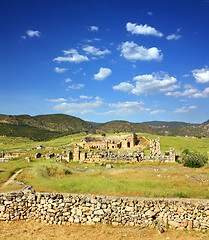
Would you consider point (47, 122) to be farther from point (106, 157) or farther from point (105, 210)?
point (105, 210)

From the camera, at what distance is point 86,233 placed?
8016mm

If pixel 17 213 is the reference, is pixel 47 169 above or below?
above

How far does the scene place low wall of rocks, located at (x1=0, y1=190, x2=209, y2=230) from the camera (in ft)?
27.3

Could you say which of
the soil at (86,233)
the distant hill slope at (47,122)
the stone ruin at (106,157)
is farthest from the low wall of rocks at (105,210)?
the distant hill slope at (47,122)

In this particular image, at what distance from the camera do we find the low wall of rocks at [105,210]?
8.31 metres

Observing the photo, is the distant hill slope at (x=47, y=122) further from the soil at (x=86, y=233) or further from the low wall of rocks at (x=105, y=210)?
the soil at (x=86, y=233)

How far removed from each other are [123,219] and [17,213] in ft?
17.8

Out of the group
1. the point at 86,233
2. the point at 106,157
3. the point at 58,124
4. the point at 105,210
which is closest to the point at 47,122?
the point at 58,124

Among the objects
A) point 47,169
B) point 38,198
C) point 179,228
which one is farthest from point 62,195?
point 47,169

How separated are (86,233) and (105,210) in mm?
1304

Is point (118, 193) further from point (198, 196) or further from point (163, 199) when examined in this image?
point (198, 196)

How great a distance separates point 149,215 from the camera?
851cm

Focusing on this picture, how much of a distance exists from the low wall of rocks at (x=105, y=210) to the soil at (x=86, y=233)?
0.31 meters

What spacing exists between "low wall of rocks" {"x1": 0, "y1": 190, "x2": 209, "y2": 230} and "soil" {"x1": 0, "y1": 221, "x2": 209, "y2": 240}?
1.03ft
